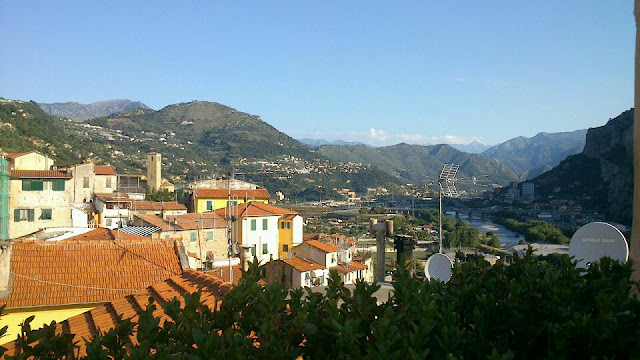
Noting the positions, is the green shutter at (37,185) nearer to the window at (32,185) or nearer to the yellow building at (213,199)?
the window at (32,185)

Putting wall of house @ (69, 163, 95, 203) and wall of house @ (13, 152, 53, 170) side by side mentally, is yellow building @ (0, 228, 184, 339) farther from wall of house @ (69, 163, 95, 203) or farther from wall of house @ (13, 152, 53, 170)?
wall of house @ (69, 163, 95, 203)

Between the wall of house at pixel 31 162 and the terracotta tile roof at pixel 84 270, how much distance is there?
2461cm

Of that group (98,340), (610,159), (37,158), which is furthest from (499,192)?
(98,340)

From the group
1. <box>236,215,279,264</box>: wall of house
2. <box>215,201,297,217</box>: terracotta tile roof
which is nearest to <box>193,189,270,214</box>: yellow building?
<box>215,201,297,217</box>: terracotta tile roof

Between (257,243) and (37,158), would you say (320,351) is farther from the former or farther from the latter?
(37,158)

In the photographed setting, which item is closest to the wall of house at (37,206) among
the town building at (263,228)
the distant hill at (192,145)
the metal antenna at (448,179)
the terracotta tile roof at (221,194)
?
the town building at (263,228)

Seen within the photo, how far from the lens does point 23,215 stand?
1033 inches

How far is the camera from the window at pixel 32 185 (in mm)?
26234

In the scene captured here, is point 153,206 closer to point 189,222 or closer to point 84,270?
point 189,222

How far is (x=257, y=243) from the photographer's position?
102 ft

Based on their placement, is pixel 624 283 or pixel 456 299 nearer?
pixel 624 283

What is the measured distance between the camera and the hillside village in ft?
34.8

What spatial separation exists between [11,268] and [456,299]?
10793 mm

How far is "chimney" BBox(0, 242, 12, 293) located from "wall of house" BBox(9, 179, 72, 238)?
17.3m
